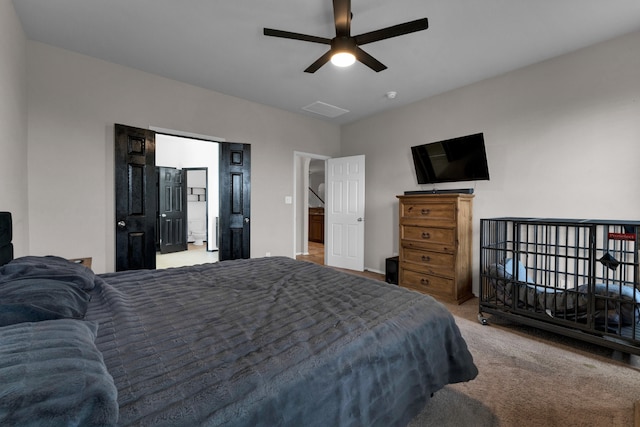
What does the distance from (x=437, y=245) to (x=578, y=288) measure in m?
1.35

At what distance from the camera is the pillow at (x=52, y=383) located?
53cm

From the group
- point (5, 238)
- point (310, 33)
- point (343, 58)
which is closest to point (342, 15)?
point (343, 58)

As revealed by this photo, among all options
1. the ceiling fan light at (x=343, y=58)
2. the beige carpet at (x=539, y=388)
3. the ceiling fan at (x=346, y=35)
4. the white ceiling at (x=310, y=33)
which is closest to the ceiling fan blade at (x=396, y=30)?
the ceiling fan at (x=346, y=35)

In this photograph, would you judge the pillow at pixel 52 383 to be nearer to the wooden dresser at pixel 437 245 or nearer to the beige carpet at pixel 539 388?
the beige carpet at pixel 539 388

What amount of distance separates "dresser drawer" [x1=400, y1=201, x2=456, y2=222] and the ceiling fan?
6.20 ft

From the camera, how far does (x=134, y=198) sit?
326 cm

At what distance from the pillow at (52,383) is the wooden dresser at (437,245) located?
337cm

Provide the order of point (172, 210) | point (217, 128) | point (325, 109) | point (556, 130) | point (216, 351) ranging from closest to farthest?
point (216, 351), point (556, 130), point (217, 128), point (325, 109), point (172, 210)

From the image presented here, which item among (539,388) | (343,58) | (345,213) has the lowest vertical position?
(539,388)

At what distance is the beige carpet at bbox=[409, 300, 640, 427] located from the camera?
1.56 m

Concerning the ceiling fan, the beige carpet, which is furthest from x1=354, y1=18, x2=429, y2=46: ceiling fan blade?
the beige carpet

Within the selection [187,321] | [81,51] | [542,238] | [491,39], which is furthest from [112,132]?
[542,238]

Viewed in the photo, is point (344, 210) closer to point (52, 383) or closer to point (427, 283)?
point (427, 283)

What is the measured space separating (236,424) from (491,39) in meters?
3.41
